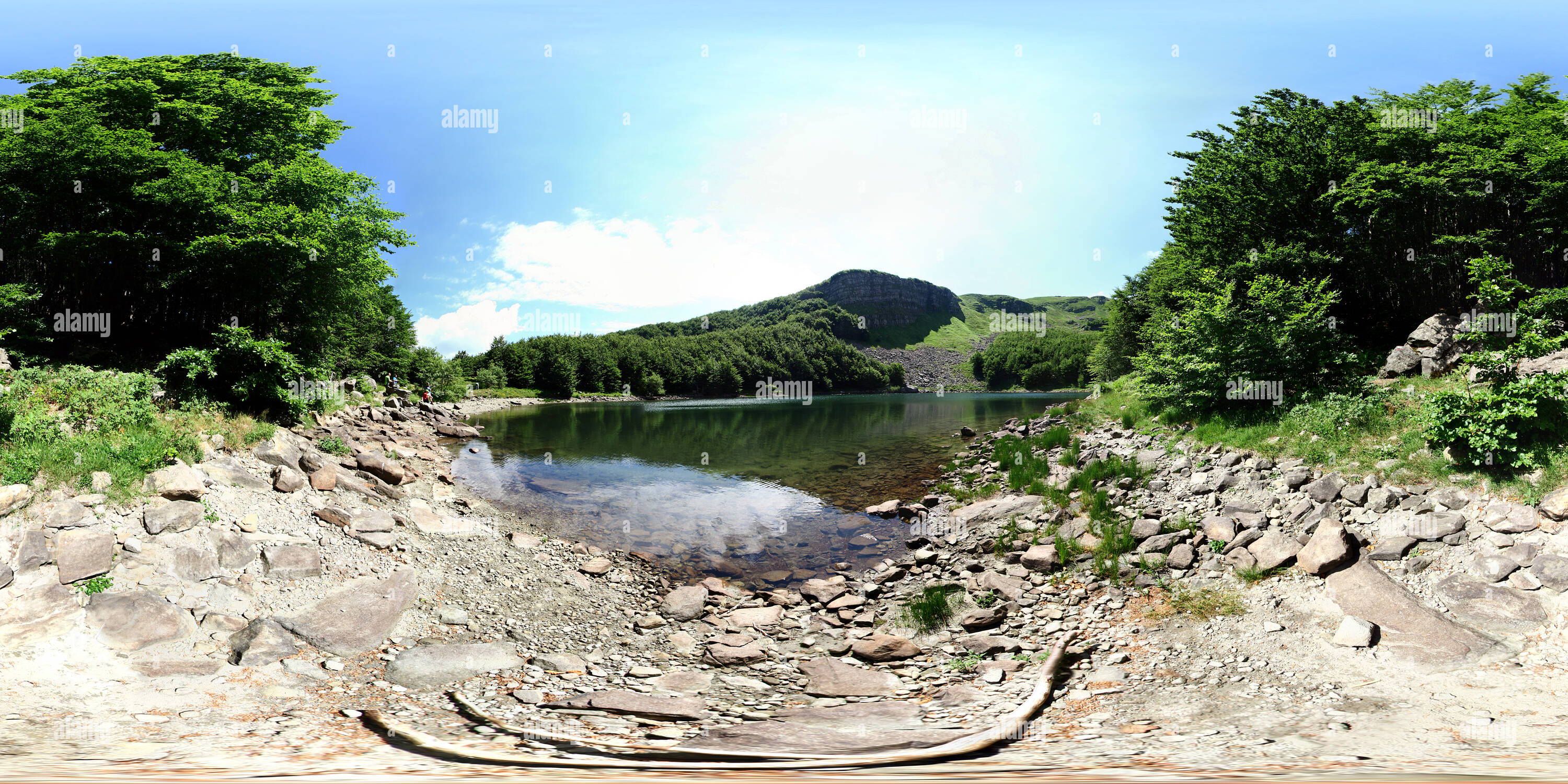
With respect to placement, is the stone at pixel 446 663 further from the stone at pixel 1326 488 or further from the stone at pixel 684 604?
the stone at pixel 1326 488

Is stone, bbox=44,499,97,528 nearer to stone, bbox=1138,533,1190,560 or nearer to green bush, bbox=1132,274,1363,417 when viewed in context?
stone, bbox=1138,533,1190,560

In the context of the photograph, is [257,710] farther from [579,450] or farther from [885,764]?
[579,450]

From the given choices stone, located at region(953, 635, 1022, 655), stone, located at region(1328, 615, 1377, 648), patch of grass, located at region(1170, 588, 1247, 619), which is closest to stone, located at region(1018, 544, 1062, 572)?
patch of grass, located at region(1170, 588, 1247, 619)

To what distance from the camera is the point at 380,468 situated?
14656 mm

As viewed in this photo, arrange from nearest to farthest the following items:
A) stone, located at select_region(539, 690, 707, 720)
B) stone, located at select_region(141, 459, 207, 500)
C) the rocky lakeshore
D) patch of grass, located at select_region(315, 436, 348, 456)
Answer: the rocky lakeshore → stone, located at select_region(539, 690, 707, 720) → stone, located at select_region(141, 459, 207, 500) → patch of grass, located at select_region(315, 436, 348, 456)

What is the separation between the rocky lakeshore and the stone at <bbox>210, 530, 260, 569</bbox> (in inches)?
1.6

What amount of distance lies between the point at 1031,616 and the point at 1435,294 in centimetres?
2393

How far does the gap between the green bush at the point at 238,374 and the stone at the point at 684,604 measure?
13.6m

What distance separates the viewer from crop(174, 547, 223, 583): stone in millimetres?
8586

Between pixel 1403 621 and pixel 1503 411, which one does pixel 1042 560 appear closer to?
pixel 1403 621

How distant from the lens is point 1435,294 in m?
21.2

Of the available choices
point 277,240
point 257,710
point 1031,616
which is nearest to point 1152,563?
point 1031,616

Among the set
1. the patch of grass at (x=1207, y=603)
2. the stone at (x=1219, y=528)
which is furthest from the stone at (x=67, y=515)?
the stone at (x=1219, y=528)

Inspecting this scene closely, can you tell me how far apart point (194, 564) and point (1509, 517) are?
1947 centimetres
